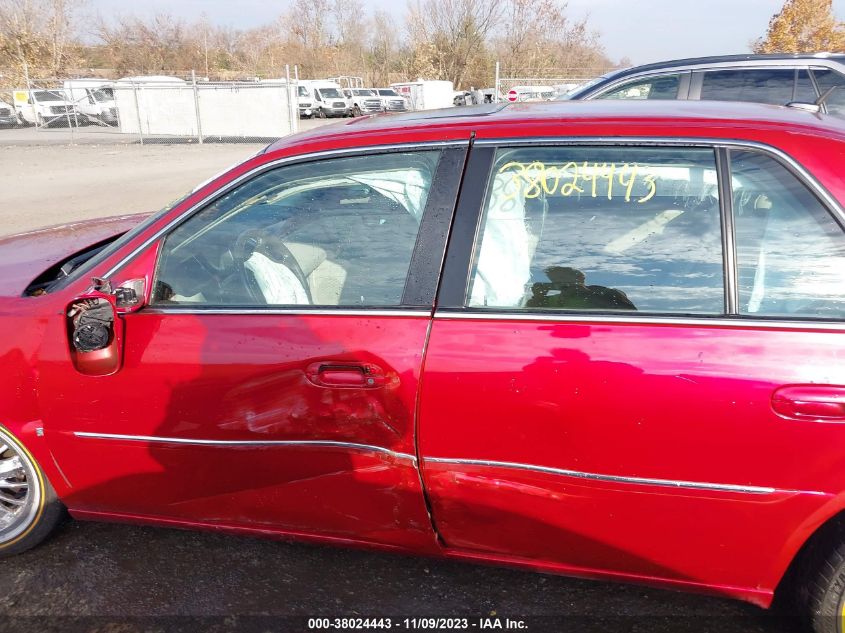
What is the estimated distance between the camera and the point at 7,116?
27.1 m

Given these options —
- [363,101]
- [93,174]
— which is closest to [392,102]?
[363,101]

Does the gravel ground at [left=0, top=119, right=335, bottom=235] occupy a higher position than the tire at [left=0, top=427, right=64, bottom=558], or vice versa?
the gravel ground at [left=0, top=119, right=335, bottom=235]

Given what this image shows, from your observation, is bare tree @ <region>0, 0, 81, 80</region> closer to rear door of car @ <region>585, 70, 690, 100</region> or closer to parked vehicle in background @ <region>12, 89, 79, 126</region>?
parked vehicle in background @ <region>12, 89, 79, 126</region>

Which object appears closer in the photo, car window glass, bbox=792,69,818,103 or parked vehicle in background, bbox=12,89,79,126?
car window glass, bbox=792,69,818,103

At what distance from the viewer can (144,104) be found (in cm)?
2108

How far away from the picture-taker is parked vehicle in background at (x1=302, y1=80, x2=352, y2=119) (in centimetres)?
3319

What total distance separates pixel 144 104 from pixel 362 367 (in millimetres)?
22176

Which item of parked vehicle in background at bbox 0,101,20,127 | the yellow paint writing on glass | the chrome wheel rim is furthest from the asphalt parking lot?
parked vehicle in background at bbox 0,101,20,127

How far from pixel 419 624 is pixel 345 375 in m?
0.95

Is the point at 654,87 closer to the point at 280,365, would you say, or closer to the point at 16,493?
the point at 280,365

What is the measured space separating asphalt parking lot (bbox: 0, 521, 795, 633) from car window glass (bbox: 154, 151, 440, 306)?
1087 mm

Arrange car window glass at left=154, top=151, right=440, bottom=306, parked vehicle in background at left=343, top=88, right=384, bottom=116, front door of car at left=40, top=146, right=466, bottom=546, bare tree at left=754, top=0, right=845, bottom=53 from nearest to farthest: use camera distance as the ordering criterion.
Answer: front door of car at left=40, top=146, right=466, bottom=546, car window glass at left=154, top=151, right=440, bottom=306, bare tree at left=754, top=0, right=845, bottom=53, parked vehicle in background at left=343, top=88, right=384, bottom=116

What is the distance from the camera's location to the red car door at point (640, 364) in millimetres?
1763

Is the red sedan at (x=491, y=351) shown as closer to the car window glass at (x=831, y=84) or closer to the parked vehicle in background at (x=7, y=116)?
the car window glass at (x=831, y=84)
